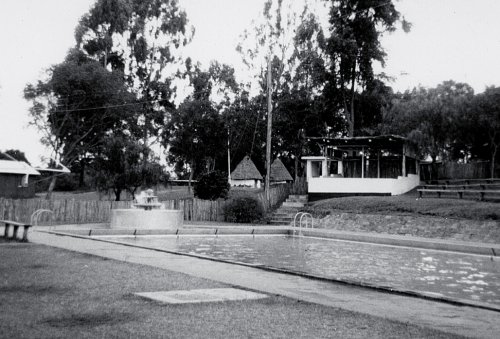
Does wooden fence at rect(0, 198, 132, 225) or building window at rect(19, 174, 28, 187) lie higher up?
building window at rect(19, 174, 28, 187)

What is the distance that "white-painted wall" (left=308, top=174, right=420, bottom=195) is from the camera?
1261 inches

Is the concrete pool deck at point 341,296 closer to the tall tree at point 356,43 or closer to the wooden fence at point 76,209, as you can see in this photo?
the wooden fence at point 76,209

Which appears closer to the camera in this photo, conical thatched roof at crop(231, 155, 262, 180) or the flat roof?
the flat roof

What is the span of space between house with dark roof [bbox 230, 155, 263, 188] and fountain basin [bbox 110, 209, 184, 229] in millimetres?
38796

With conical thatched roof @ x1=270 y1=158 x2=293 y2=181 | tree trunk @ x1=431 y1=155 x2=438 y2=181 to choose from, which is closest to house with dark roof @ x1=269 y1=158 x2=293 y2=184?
conical thatched roof @ x1=270 y1=158 x2=293 y2=181

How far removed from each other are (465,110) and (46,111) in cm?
3408

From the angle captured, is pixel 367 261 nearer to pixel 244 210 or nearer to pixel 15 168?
pixel 244 210

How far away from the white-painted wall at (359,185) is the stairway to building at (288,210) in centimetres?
131

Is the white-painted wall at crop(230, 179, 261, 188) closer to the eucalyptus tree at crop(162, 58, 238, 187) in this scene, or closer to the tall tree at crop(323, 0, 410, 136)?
the eucalyptus tree at crop(162, 58, 238, 187)

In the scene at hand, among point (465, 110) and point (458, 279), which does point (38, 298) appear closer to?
point (458, 279)

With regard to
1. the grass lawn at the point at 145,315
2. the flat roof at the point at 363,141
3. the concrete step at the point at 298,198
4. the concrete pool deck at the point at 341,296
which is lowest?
the concrete pool deck at the point at 341,296

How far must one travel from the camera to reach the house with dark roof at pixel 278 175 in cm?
6249

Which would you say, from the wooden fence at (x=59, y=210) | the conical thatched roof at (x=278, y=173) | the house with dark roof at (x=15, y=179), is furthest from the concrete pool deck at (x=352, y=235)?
the conical thatched roof at (x=278, y=173)

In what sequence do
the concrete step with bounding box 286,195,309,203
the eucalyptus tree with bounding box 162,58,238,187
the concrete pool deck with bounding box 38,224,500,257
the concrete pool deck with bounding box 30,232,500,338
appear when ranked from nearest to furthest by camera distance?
the concrete pool deck with bounding box 30,232,500,338
the concrete pool deck with bounding box 38,224,500,257
the concrete step with bounding box 286,195,309,203
the eucalyptus tree with bounding box 162,58,238,187
